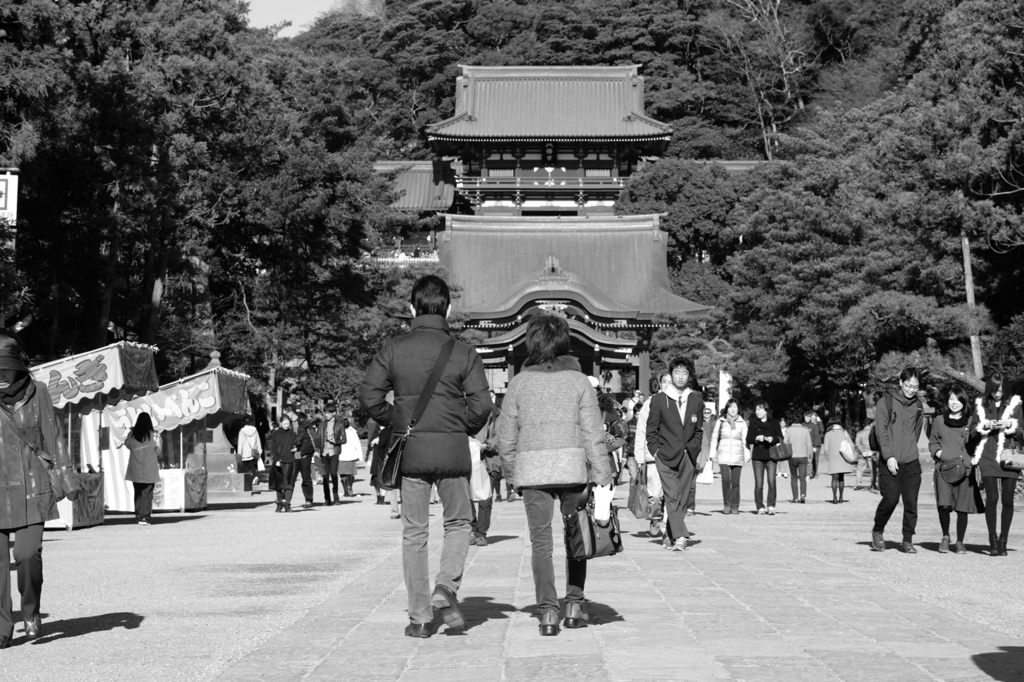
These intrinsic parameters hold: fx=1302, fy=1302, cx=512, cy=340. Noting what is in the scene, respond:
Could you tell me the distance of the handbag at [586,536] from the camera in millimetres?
6008

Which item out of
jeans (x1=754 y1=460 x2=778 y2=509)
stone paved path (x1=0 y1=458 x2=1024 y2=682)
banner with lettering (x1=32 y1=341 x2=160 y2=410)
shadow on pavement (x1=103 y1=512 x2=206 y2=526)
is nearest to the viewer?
stone paved path (x1=0 y1=458 x2=1024 y2=682)

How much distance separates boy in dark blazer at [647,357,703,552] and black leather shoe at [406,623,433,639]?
4362 mm

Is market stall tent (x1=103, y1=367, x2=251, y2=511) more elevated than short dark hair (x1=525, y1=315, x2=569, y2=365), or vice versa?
short dark hair (x1=525, y1=315, x2=569, y2=365)

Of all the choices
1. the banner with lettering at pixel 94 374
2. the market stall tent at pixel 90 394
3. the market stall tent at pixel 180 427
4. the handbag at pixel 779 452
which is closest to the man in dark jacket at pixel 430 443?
the market stall tent at pixel 90 394

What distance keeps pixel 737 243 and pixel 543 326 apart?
39643mm

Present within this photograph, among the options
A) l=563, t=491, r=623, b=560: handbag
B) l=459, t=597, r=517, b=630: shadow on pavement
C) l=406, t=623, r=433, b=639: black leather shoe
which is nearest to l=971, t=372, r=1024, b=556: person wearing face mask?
l=459, t=597, r=517, b=630: shadow on pavement

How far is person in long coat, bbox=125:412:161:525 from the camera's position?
14.3 metres

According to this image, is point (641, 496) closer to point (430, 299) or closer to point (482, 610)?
point (482, 610)

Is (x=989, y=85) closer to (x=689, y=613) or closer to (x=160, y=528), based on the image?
(x=160, y=528)

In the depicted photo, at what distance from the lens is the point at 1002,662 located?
5.36 m

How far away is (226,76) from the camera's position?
22.0 m

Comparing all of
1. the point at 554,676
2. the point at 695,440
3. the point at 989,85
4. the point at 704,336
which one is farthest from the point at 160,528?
the point at 704,336

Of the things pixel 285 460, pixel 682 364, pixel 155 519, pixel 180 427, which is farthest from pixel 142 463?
pixel 682 364

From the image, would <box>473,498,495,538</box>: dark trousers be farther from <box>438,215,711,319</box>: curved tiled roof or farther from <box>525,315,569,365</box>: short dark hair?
<box>438,215,711,319</box>: curved tiled roof
